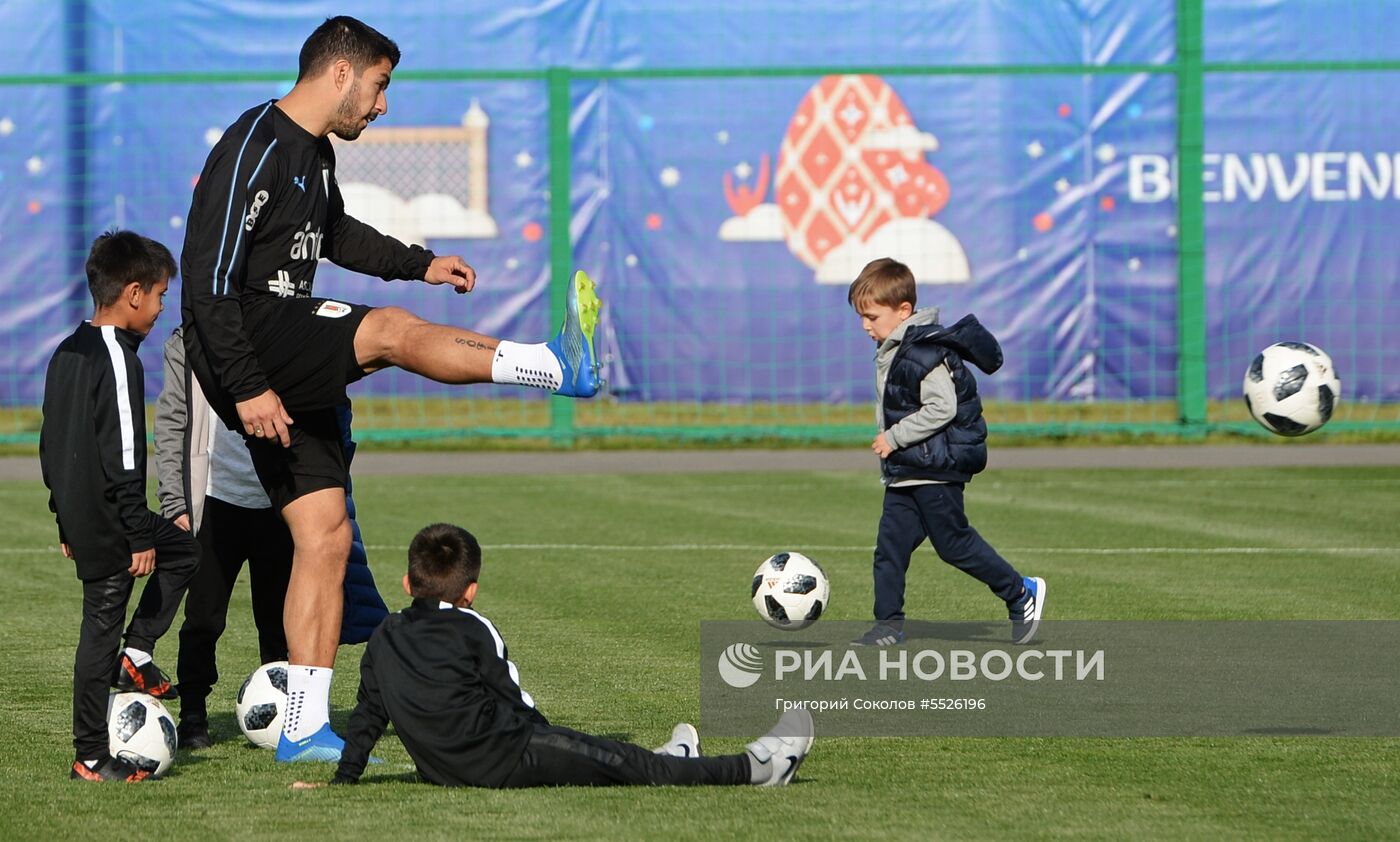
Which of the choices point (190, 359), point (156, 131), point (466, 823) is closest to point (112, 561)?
point (190, 359)

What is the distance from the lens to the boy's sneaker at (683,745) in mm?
5008

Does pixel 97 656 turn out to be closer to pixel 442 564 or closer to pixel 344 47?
pixel 442 564

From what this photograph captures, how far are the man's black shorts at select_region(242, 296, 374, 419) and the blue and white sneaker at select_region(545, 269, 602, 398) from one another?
21.0 inches

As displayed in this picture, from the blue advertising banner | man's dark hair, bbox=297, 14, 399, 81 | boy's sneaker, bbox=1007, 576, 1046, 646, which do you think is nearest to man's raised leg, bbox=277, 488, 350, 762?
man's dark hair, bbox=297, 14, 399, 81

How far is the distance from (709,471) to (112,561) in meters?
9.81

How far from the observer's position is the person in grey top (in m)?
7.43

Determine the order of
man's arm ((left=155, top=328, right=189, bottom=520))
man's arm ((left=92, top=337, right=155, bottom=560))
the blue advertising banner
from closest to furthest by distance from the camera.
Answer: man's arm ((left=92, top=337, right=155, bottom=560))
man's arm ((left=155, top=328, right=189, bottom=520))
the blue advertising banner

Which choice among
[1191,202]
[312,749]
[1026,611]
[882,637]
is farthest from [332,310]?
[1191,202]

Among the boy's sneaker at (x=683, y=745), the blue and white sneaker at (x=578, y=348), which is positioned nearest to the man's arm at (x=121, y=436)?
the blue and white sneaker at (x=578, y=348)

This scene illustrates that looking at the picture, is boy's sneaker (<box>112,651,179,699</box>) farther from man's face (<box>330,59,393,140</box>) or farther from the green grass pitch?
man's face (<box>330,59,393,140</box>)

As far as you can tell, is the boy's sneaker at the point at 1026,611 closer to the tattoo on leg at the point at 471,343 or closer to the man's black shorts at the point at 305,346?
the tattoo on leg at the point at 471,343

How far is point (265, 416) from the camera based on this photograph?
5.26 m

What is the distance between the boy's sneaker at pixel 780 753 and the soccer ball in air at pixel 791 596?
228cm

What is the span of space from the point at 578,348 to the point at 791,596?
7.48 feet
